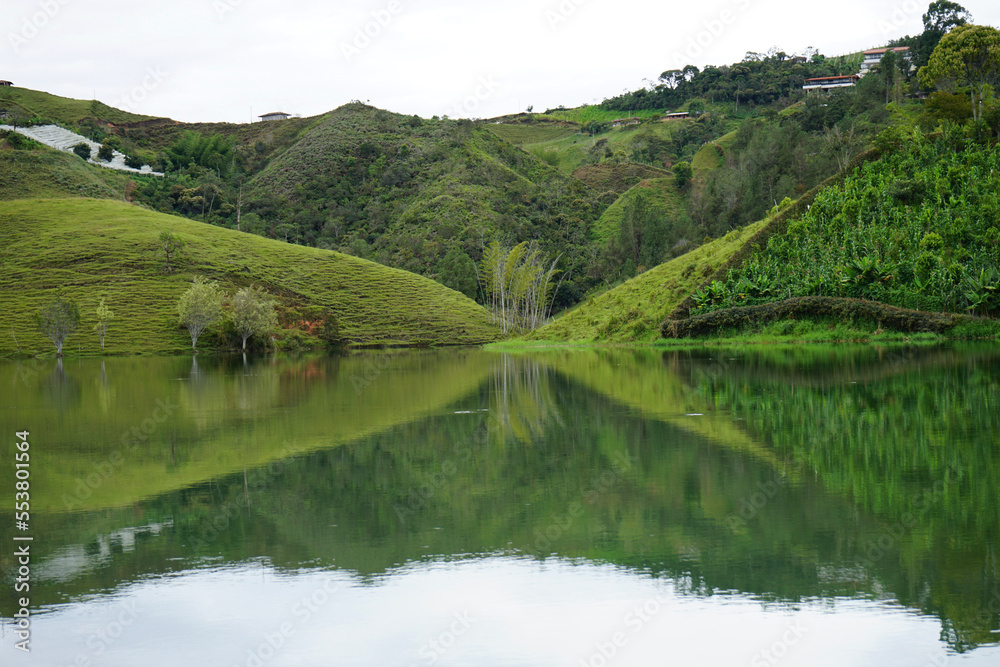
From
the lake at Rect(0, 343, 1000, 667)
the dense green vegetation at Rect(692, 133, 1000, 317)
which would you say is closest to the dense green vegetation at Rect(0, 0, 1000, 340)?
the dense green vegetation at Rect(692, 133, 1000, 317)

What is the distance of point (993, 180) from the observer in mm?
47312

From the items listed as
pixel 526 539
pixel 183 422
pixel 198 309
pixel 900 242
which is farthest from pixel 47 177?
pixel 526 539

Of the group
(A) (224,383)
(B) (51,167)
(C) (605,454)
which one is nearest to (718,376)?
(C) (605,454)

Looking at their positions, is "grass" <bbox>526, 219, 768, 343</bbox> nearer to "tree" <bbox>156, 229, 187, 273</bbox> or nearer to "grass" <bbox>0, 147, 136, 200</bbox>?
"tree" <bbox>156, 229, 187, 273</bbox>

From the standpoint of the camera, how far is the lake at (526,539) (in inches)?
242

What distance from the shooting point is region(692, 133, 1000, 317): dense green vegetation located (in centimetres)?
4222

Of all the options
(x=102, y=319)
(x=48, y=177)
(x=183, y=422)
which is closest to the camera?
(x=183, y=422)

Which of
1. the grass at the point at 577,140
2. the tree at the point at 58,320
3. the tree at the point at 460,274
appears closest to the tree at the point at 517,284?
the tree at the point at 460,274

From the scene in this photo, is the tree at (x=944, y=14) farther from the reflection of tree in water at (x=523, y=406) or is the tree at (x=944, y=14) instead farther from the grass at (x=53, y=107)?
the grass at (x=53, y=107)

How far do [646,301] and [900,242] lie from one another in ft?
58.0

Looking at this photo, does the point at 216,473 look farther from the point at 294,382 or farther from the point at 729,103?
the point at 729,103

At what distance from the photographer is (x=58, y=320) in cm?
6378

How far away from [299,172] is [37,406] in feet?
398

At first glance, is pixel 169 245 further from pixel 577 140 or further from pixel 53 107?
pixel 577 140
